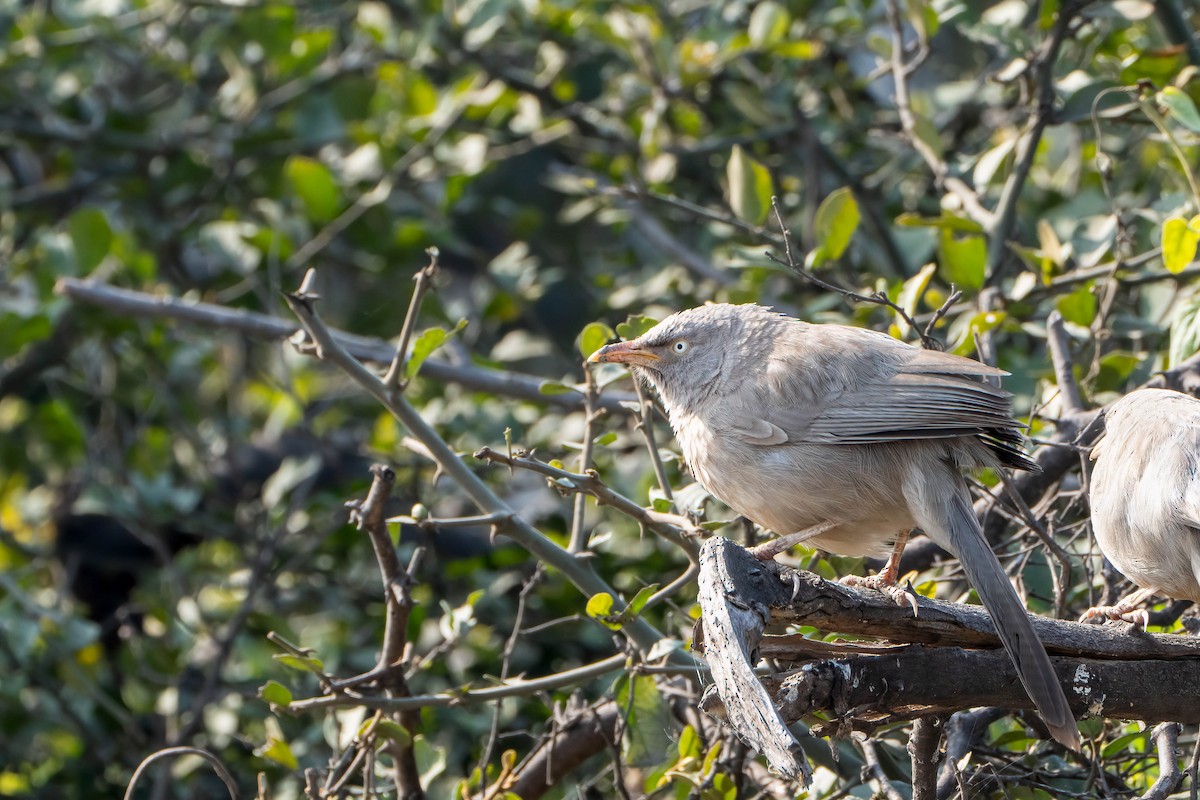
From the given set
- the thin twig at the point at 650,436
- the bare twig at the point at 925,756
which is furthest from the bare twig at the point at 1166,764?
the thin twig at the point at 650,436

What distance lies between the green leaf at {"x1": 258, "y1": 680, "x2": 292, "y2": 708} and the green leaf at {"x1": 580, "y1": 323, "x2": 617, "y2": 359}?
1.30 metres

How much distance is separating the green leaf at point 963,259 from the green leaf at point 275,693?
244 centimetres

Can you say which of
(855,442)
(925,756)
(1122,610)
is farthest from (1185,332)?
(925,756)

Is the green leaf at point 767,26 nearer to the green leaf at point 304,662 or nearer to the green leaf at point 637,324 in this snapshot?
the green leaf at point 637,324

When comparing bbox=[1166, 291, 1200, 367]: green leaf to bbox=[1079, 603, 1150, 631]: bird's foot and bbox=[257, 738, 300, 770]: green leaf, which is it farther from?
bbox=[257, 738, 300, 770]: green leaf

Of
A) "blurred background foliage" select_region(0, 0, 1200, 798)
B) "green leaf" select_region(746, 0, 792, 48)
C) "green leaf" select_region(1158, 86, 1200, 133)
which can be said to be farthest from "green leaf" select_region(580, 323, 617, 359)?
"green leaf" select_region(746, 0, 792, 48)

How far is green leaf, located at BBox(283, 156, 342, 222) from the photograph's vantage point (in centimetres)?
582

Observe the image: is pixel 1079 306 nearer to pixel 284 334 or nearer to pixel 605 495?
pixel 605 495

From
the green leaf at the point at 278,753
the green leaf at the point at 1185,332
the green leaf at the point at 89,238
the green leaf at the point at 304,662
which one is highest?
the green leaf at the point at 1185,332

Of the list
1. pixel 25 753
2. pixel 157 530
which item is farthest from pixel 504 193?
pixel 25 753

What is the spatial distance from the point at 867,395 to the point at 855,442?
0.45 ft

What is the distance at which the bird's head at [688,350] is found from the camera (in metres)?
3.65

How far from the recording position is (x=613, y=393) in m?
4.98

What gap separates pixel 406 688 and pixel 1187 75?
3.29 meters
